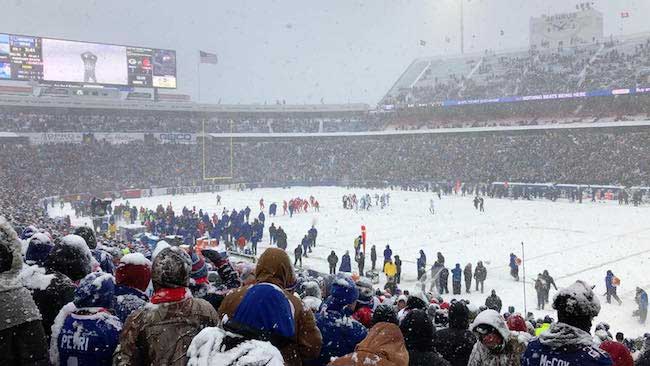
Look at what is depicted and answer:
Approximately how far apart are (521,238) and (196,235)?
1361 cm

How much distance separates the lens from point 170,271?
2859mm

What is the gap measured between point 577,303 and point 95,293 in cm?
256

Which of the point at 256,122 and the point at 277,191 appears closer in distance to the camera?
the point at 277,191

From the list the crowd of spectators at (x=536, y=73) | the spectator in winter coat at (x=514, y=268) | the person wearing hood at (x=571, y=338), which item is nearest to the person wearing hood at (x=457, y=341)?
the person wearing hood at (x=571, y=338)

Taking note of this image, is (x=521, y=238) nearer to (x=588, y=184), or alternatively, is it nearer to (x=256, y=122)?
(x=588, y=184)

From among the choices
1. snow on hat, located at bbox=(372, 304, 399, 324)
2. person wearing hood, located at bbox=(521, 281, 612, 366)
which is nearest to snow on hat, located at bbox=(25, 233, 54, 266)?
snow on hat, located at bbox=(372, 304, 399, 324)

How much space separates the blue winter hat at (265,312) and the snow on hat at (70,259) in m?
2.27

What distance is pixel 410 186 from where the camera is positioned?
4731cm

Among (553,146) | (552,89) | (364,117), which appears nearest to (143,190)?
(364,117)

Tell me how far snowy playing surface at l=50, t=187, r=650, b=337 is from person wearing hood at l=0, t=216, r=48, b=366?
414 inches

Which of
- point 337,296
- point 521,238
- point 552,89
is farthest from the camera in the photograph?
point 552,89

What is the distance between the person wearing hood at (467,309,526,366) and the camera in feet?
10.8

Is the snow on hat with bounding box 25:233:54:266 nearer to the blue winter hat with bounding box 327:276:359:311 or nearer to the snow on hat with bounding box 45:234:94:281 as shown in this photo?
the snow on hat with bounding box 45:234:94:281

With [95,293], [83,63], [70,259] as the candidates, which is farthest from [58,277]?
[83,63]
